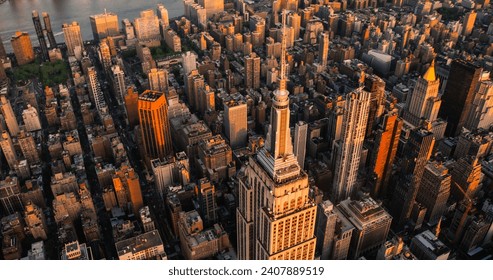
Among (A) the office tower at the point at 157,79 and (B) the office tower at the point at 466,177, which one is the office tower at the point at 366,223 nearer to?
(B) the office tower at the point at 466,177

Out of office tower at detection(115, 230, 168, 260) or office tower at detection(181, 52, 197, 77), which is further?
office tower at detection(181, 52, 197, 77)

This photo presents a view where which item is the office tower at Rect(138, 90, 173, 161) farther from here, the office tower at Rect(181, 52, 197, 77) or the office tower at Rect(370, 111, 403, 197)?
the office tower at Rect(370, 111, 403, 197)

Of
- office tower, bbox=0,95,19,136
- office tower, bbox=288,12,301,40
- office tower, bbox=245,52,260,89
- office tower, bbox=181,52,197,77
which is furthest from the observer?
office tower, bbox=288,12,301,40

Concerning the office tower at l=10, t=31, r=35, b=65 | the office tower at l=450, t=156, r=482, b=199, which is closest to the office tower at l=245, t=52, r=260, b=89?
the office tower at l=450, t=156, r=482, b=199

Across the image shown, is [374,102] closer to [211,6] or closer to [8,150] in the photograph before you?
[8,150]

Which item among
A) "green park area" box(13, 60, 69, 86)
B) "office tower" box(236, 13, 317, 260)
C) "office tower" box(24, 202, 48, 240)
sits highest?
"office tower" box(236, 13, 317, 260)

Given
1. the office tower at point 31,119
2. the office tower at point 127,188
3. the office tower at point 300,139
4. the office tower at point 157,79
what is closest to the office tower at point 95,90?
the office tower at point 157,79

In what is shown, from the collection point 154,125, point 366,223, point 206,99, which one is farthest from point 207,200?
point 206,99
